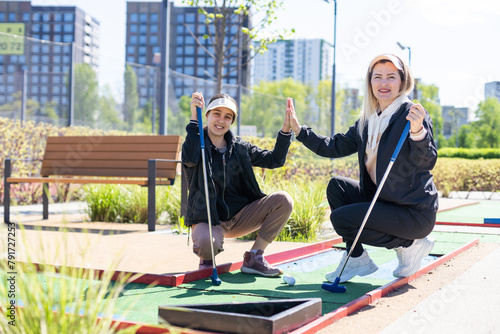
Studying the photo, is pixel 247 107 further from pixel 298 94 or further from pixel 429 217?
pixel 298 94

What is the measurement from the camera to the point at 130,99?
53.6ft

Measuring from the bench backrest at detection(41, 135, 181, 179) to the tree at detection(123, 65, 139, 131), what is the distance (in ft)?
22.8

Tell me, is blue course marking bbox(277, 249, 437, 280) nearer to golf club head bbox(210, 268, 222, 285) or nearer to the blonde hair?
golf club head bbox(210, 268, 222, 285)

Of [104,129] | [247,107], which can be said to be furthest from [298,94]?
[104,129]

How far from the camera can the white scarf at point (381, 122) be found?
4188 mm

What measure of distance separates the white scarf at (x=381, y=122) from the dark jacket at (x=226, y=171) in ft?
2.33

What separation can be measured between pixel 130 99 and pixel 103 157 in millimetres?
8009

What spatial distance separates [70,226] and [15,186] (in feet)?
16.0

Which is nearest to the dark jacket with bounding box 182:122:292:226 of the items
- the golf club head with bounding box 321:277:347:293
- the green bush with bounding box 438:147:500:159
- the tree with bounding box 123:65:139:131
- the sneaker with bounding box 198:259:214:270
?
the sneaker with bounding box 198:259:214:270

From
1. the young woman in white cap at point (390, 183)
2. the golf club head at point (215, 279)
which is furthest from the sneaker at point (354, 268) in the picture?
the golf club head at point (215, 279)

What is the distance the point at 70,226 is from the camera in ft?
24.5

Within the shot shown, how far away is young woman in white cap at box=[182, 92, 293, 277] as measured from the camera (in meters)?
4.45

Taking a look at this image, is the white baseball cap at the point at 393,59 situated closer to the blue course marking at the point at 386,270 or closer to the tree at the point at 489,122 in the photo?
the blue course marking at the point at 386,270

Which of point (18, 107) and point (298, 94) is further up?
point (298, 94)
